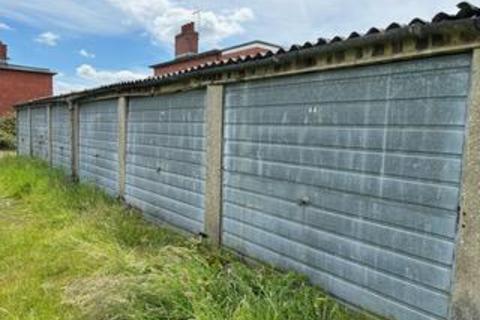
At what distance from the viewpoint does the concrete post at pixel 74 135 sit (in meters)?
13.1

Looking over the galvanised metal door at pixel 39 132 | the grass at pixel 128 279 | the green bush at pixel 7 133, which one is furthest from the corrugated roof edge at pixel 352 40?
the green bush at pixel 7 133

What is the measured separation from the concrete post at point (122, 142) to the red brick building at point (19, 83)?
23474 millimetres

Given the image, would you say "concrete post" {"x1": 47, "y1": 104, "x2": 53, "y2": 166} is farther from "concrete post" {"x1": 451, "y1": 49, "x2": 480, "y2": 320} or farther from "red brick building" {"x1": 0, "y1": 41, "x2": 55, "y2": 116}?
"red brick building" {"x1": 0, "y1": 41, "x2": 55, "y2": 116}

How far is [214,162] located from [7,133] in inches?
921

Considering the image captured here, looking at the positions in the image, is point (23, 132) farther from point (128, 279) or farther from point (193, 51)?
point (128, 279)

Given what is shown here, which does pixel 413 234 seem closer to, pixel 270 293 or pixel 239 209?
pixel 270 293

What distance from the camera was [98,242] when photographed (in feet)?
21.7

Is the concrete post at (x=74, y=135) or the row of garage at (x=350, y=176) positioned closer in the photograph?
the row of garage at (x=350, y=176)

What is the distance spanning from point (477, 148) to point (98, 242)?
16.2ft

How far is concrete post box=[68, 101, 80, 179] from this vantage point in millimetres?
13141

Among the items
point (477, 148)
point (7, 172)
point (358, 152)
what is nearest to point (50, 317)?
point (358, 152)

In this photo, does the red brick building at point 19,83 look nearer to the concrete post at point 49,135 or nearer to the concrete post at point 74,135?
the concrete post at point 49,135

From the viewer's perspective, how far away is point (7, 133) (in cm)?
2664

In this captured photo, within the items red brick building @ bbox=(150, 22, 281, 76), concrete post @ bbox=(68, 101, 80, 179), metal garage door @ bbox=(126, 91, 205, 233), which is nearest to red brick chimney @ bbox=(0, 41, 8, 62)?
red brick building @ bbox=(150, 22, 281, 76)
